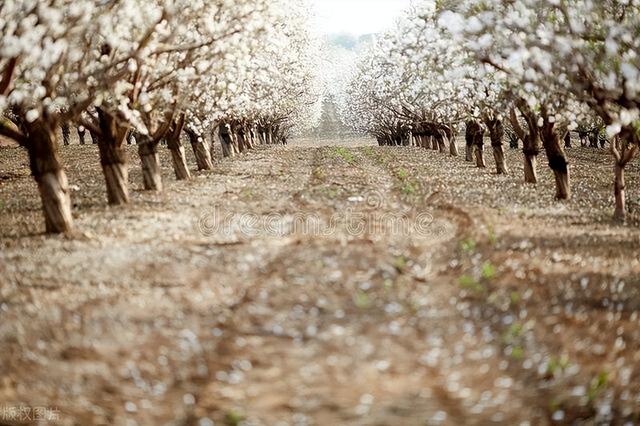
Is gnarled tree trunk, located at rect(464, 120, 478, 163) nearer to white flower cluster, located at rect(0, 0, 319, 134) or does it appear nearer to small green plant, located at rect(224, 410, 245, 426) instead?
white flower cluster, located at rect(0, 0, 319, 134)

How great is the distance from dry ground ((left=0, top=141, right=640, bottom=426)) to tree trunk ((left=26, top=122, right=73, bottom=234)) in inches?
33.2

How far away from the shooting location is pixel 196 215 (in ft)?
69.1

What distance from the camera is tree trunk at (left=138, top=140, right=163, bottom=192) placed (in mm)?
26047

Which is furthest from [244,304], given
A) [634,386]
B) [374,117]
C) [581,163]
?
[374,117]

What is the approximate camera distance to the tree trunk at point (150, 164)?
85.5ft

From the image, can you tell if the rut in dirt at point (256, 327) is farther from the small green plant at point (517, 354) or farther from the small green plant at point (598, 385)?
the small green plant at point (598, 385)

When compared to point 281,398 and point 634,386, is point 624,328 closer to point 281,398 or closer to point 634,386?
point 634,386

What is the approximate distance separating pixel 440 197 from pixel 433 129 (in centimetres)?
3253

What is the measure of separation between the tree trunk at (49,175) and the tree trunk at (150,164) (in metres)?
8.26

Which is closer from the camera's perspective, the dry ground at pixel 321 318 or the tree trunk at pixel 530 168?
the dry ground at pixel 321 318

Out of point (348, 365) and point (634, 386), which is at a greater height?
point (348, 365)

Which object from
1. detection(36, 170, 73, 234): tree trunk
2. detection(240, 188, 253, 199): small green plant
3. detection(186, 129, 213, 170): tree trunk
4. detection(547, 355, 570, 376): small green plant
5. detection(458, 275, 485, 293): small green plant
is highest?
detection(186, 129, 213, 170): tree trunk

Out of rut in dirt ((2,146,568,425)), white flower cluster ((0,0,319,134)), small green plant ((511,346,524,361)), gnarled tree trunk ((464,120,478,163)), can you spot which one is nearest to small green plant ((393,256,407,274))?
rut in dirt ((2,146,568,425))

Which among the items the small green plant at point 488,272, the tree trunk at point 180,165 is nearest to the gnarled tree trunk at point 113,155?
the tree trunk at point 180,165
